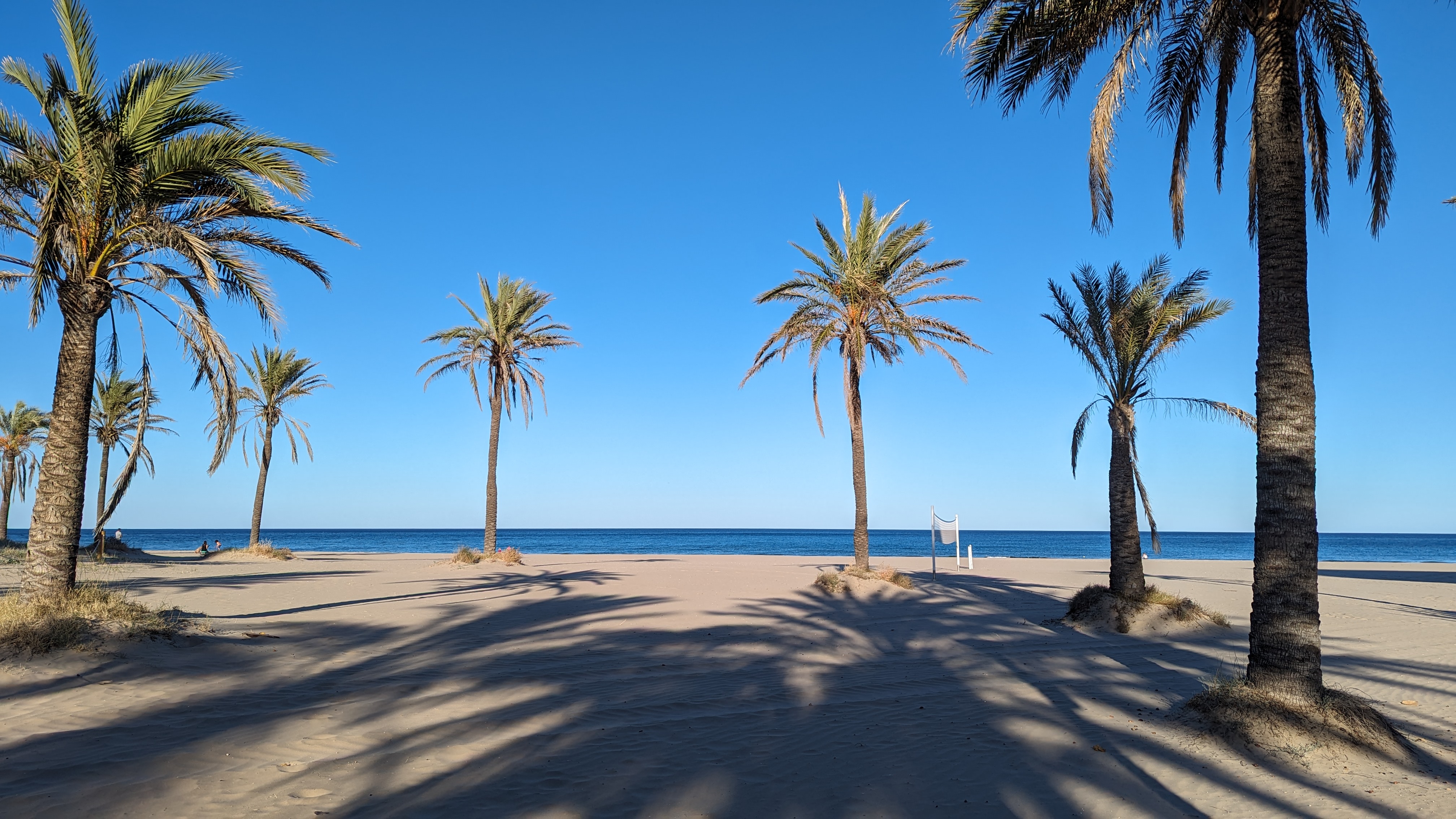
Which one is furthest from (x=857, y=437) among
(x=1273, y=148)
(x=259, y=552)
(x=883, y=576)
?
(x=259, y=552)

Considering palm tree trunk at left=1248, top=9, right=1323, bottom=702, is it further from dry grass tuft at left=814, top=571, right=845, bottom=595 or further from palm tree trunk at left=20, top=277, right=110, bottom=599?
palm tree trunk at left=20, top=277, right=110, bottom=599

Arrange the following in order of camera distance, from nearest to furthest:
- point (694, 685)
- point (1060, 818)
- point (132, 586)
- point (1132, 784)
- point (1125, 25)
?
point (1060, 818) → point (1132, 784) → point (694, 685) → point (1125, 25) → point (132, 586)

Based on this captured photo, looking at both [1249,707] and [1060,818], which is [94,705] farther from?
[1249,707]

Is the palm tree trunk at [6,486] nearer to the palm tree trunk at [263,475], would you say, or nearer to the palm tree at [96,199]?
the palm tree trunk at [263,475]

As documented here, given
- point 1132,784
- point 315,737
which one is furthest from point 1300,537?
point 315,737

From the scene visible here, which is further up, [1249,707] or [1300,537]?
[1300,537]

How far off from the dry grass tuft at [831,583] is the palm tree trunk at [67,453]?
13719 millimetres

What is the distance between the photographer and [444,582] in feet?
66.2

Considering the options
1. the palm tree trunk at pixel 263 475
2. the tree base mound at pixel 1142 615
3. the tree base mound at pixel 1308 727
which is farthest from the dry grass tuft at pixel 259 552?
the tree base mound at pixel 1308 727

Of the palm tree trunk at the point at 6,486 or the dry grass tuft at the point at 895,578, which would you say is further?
the palm tree trunk at the point at 6,486

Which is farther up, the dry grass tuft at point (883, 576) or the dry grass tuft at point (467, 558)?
the dry grass tuft at point (883, 576)

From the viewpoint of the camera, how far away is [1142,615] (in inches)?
504

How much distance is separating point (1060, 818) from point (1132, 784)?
1005 mm

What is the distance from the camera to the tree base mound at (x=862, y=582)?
1795 cm
